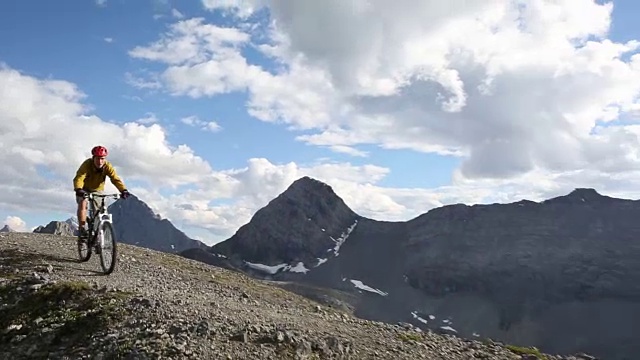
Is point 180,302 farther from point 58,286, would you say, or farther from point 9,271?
point 9,271

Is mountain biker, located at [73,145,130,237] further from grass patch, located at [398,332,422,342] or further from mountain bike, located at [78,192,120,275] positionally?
grass patch, located at [398,332,422,342]

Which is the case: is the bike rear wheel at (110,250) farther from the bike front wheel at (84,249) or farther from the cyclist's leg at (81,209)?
the bike front wheel at (84,249)

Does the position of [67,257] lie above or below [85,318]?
above

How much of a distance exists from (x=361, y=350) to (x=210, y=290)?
8.49m

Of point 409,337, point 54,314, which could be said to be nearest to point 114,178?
point 54,314

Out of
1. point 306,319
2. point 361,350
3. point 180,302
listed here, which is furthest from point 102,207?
point 361,350

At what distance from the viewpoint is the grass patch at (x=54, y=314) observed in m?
12.8

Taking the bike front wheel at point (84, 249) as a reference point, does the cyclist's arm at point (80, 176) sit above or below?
above

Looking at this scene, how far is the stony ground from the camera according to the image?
1172 cm

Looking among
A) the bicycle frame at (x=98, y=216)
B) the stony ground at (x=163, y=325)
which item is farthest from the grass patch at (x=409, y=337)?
the bicycle frame at (x=98, y=216)

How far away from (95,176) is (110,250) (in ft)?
8.50

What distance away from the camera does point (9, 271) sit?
61.8ft

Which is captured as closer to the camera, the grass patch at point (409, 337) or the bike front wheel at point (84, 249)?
the grass patch at point (409, 337)

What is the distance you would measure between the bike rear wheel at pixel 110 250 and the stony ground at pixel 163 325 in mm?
349
